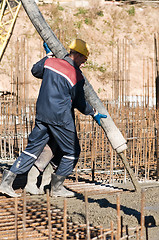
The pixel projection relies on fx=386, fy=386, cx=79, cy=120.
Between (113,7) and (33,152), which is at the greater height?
(113,7)

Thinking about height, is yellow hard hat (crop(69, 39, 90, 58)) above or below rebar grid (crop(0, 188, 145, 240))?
above

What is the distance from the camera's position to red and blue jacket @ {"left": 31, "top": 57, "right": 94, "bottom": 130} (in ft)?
11.1

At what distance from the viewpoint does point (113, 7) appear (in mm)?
26422

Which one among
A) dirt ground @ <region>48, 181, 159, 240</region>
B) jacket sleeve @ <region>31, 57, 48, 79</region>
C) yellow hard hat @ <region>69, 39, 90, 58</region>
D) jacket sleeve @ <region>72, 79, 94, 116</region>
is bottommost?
dirt ground @ <region>48, 181, 159, 240</region>

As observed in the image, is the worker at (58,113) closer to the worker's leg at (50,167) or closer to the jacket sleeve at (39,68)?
the jacket sleeve at (39,68)

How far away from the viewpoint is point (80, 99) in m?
3.51

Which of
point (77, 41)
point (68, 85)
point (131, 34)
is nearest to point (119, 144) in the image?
point (68, 85)

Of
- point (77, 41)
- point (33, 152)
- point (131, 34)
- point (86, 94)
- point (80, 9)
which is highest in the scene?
point (80, 9)

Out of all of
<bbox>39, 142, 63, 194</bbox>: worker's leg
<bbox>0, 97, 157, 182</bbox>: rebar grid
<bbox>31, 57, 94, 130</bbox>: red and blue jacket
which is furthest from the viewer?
<bbox>0, 97, 157, 182</bbox>: rebar grid

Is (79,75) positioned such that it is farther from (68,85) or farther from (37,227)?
(37,227)

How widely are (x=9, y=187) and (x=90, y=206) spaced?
74 centimetres

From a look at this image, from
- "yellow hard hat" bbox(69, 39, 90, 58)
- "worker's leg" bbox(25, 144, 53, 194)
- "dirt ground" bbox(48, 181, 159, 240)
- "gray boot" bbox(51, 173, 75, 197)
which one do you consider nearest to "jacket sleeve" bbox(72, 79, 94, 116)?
"yellow hard hat" bbox(69, 39, 90, 58)

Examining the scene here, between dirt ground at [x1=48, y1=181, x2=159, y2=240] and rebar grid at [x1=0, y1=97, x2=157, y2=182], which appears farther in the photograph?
rebar grid at [x1=0, y1=97, x2=157, y2=182]

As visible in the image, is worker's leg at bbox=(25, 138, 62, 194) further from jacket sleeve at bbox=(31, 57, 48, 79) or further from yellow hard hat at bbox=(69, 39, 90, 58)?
yellow hard hat at bbox=(69, 39, 90, 58)
